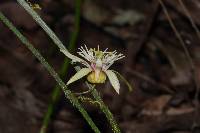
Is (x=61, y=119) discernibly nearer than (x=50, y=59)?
Yes

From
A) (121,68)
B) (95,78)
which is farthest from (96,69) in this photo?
(121,68)

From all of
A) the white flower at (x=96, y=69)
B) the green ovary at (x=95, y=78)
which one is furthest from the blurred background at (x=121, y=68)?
the green ovary at (x=95, y=78)

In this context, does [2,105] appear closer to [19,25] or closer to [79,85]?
[79,85]

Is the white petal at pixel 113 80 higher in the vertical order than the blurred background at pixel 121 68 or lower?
lower

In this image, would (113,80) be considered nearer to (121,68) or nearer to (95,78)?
(95,78)

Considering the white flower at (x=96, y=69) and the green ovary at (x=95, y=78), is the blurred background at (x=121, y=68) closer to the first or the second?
the white flower at (x=96, y=69)

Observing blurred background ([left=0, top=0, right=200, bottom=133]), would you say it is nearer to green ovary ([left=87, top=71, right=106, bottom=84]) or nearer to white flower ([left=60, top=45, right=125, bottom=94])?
white flower ([left=60, top=45, right=125, bottom=94])

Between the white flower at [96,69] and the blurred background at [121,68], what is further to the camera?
the blurred background at [121,68]

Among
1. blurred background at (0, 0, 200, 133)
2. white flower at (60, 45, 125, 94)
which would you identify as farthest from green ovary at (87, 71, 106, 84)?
blurred background at (0, 0, 200, 133)

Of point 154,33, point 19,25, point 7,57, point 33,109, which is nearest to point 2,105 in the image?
point 33,109
